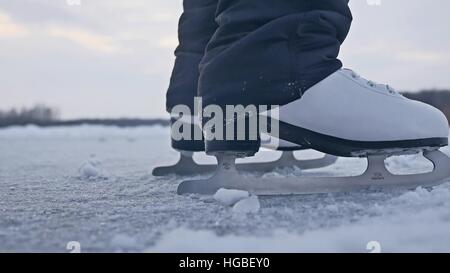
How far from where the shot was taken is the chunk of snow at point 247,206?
0.78m

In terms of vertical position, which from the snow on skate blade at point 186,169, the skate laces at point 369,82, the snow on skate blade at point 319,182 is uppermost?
the skate laces at point 369,82

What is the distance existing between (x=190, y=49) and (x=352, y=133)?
1.77ft

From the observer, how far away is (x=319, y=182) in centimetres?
98

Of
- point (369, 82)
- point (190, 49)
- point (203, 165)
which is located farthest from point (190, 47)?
point (369, 82)

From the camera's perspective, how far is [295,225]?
69 centimetres

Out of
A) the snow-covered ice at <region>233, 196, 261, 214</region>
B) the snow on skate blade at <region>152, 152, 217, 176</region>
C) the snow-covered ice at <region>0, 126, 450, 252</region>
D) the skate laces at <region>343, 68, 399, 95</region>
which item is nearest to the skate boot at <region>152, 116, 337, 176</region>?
the snow on skate blade at <region>152, 152, 217, 176</region>

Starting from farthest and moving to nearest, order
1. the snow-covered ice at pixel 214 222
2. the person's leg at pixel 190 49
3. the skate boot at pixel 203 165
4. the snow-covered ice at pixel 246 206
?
1. the skate boot at pixel 203 165
2. the person's leg at pixel 190 49
3. the snow-covered ice at pixel 246 206
4. the snow-covered ice at pixel 214 222

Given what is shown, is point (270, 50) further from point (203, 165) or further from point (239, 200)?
point (203, 165)

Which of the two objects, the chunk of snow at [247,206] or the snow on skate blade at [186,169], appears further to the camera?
the snow on skate blade at [186,169]

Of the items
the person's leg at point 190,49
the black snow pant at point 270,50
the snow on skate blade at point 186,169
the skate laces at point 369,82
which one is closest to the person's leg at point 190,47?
the person's leg at point 190,49

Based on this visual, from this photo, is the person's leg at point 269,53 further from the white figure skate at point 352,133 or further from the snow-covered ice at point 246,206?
the snow-covered ice at point 246,206

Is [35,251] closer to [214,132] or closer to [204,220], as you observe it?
[204,220]

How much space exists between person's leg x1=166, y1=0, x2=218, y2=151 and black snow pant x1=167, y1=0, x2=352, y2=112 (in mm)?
287

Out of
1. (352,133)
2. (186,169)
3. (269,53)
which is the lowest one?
(186,169)
